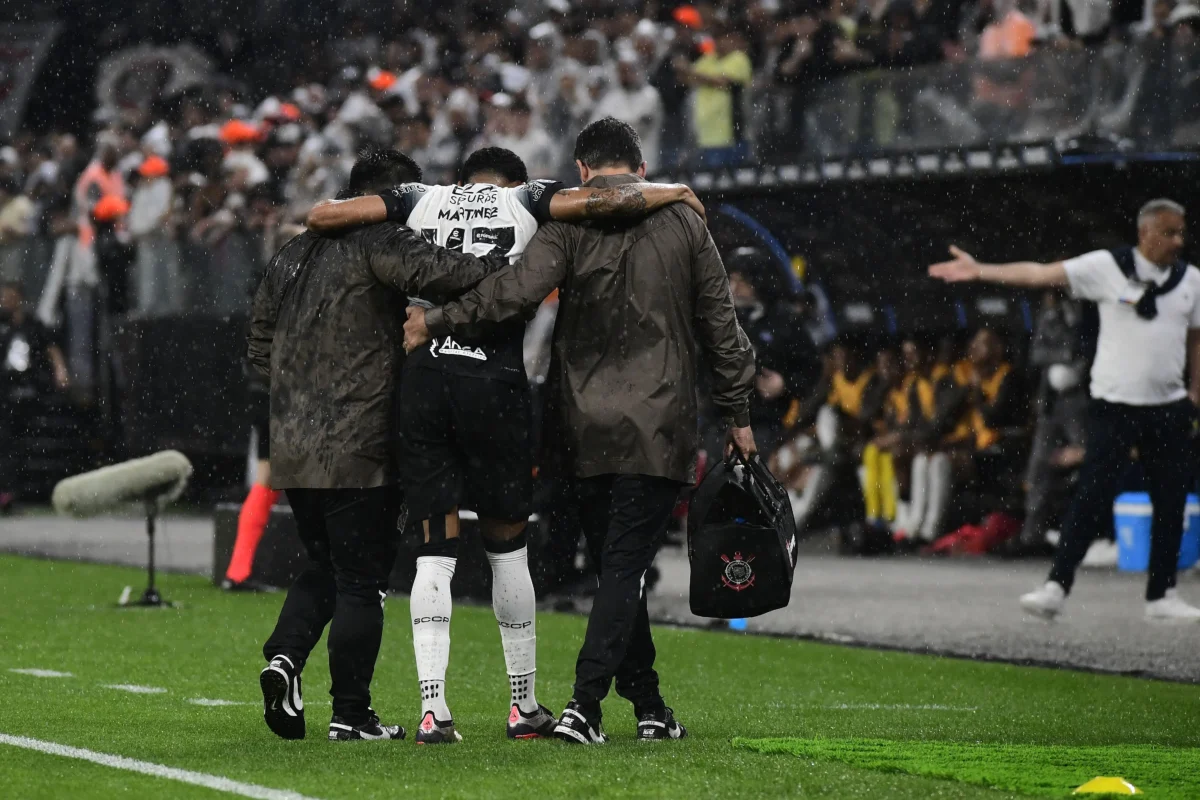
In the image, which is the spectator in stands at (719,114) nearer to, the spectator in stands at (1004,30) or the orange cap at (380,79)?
the spectator in stands at (1004,30)

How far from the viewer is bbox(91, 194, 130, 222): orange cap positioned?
25562 mm

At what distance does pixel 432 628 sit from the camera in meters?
6.78

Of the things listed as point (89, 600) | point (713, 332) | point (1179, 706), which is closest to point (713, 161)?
point (89, 600)

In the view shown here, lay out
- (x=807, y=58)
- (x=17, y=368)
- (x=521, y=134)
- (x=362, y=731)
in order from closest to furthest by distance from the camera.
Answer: (x=362, y=731)
(x=807, y=58)
(x=521, y=134)
(x=17, y=368)

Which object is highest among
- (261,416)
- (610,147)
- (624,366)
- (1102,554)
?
(610,147)

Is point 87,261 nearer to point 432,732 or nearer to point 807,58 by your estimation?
point 807,58

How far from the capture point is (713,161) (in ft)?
58.7

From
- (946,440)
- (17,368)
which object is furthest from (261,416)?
(17,368)

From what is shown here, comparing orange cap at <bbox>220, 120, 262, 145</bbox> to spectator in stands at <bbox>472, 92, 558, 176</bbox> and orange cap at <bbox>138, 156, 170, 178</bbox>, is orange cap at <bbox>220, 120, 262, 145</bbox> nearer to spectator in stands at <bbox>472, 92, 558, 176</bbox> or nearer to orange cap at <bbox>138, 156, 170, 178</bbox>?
orange cap at <bbox>138, 156, 170, 178</bbox>

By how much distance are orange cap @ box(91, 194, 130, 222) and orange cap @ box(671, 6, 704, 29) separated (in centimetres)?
845

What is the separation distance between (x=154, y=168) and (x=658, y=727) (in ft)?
64.0

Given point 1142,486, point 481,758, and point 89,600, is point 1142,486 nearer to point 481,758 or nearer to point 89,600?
point 89,600

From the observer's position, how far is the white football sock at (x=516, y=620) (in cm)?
697

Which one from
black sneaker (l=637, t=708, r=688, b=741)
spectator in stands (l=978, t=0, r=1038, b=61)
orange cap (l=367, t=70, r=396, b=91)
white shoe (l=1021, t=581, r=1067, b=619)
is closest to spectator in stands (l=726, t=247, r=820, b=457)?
white shoe (l=1021, t=581, r=1067, b=619)
